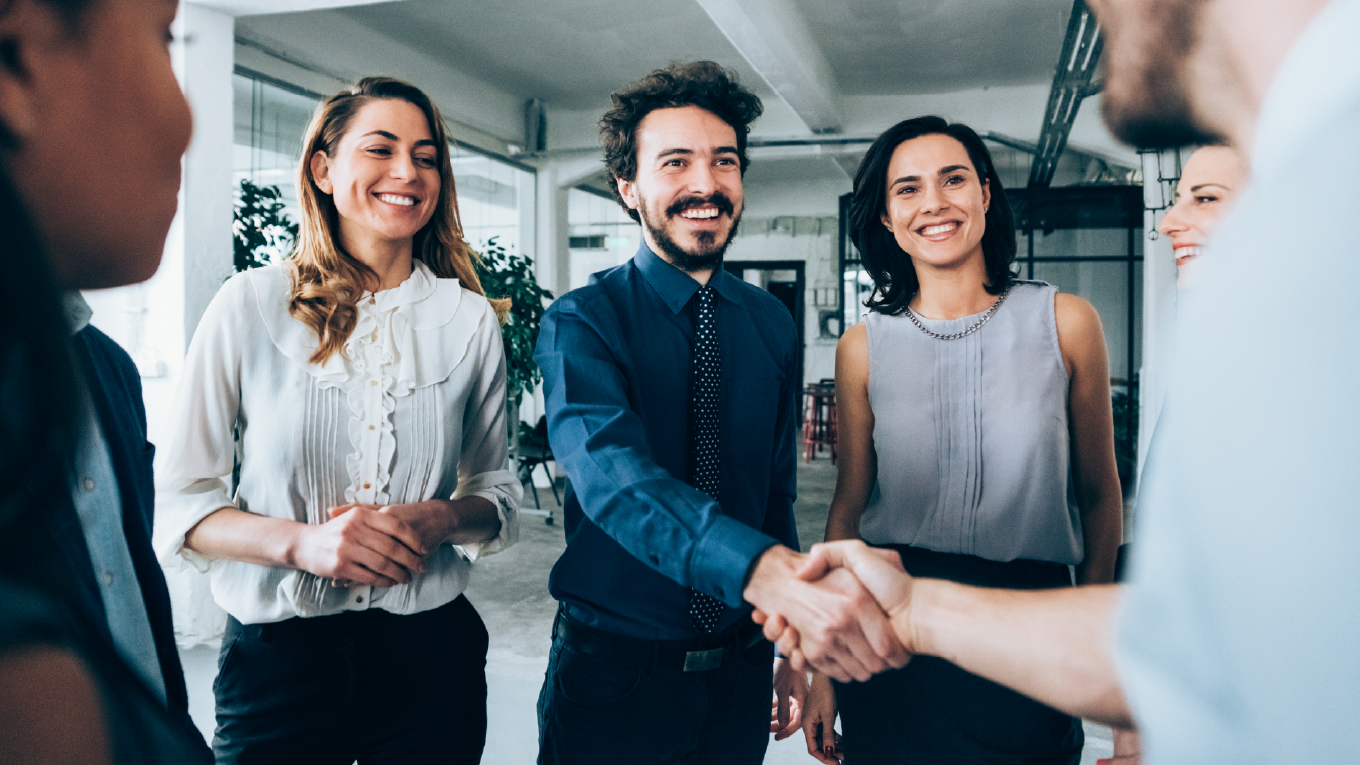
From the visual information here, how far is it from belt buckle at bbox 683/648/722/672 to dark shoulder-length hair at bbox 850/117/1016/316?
81 centimetres

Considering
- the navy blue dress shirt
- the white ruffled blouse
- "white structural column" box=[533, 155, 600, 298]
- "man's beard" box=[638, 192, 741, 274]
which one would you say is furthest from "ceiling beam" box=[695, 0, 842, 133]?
the white ruffled blouse

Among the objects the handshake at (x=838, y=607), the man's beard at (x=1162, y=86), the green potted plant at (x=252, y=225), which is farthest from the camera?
the green potted plant at (x=252, y=225)

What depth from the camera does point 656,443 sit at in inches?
61.7

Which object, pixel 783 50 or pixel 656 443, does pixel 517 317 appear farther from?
pixel 656 443

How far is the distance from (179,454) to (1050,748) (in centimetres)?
164

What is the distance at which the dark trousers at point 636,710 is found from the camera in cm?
148

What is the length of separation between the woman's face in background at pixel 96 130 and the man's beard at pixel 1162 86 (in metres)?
0.69

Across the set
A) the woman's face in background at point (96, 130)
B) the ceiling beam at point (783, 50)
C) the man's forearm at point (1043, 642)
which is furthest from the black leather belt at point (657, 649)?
the ceiling beam at point (783, 50)

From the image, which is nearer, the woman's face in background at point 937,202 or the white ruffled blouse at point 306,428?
the white ruffled blouse at point 306,428

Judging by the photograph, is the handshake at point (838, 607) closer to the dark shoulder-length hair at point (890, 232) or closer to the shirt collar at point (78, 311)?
the dark shoulder-length hair at point (890, 232)

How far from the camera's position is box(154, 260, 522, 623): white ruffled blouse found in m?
1.39

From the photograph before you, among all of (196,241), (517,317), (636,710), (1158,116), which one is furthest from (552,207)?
(1158,116)

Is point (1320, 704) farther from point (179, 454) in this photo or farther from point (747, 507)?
point (179, 454)

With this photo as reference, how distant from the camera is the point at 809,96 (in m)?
6.57
